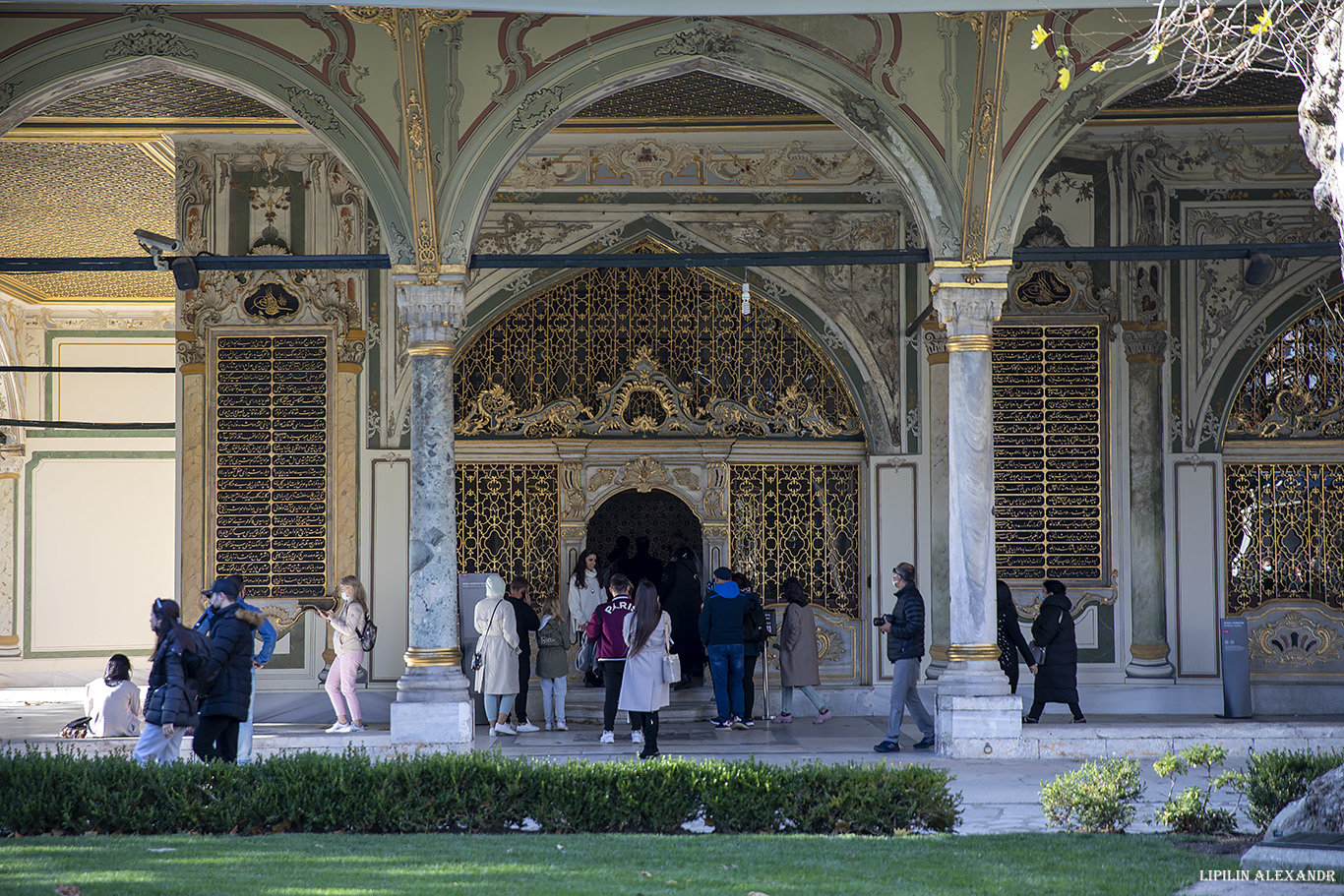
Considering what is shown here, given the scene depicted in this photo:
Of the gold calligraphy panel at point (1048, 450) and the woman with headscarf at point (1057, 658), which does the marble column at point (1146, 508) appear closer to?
the gold calligraphy panel at point (1048, 450)

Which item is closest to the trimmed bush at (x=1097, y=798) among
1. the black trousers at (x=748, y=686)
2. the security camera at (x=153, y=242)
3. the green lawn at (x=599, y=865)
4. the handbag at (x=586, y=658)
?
the green lawn at (x=599, y=865)

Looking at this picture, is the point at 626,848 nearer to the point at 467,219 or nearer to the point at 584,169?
the point at 467,219

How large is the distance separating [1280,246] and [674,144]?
15.6 feet

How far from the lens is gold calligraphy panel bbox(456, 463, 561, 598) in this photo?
Result: 36.7 ft

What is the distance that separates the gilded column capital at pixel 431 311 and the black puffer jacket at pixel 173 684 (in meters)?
2.90

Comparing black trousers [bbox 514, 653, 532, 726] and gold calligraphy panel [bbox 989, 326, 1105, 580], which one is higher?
gold calligraphy panel [bbox 989, 326, 1105, 580]

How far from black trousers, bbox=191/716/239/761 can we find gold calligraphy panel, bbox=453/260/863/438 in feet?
16.5

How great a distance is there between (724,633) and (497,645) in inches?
65.6

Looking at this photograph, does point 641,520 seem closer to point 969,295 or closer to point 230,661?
point 969,295

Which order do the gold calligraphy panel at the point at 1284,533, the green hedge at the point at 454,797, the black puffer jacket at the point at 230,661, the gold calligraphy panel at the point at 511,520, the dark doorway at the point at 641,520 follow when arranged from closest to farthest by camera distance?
the green hedge at the point at 454,797
the black puffer jacket at the point at 230,661
the gold calligraphy panel at the point at 1284,533
the gold calligraphy panel at the point at 511,520
the dark doorway at the point at 641,520

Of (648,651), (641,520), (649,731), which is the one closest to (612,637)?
(648,651)

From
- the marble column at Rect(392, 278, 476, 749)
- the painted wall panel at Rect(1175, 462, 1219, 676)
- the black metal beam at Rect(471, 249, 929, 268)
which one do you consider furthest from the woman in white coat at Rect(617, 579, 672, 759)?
the painted wall panel at Rect(1175, 462, 1219, 676)

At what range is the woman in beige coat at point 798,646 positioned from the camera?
406 inches

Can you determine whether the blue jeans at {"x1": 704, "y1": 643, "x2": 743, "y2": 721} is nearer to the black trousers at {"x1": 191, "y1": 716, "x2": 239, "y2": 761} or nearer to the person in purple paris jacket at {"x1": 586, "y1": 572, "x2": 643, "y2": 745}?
the person in purple paris jacket at {"x1": 586, "y1": 572, "x2": 643, "y2": 745}
